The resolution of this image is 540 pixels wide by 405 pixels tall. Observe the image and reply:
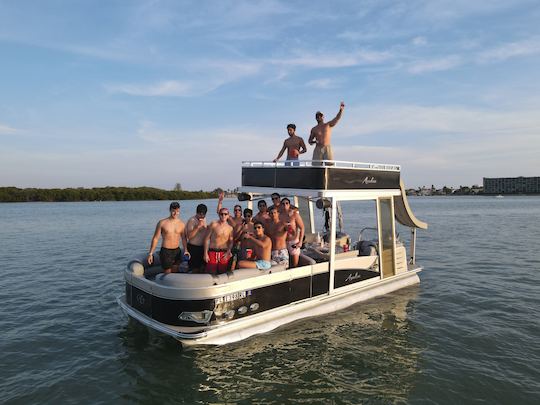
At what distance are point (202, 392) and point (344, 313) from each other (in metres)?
4.43

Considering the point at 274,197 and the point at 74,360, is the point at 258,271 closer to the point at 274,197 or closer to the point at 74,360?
the point at 274,197

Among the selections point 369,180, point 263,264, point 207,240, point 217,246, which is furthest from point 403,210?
point 207,240

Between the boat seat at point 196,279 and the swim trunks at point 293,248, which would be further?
the swim trunks at point 293,248

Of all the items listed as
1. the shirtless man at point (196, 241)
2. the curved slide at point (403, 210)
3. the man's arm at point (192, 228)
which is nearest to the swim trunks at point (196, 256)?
the shirtless man at point (196, 241)

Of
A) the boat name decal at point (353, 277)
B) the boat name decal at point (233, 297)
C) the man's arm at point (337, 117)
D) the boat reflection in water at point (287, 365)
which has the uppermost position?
the man's arm at point (337, 117)

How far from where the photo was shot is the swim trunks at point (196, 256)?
7848 mm

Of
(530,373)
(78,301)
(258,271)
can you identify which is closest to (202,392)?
(258,271)

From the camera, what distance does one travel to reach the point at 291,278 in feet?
25.8

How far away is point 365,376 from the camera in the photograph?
6414mm

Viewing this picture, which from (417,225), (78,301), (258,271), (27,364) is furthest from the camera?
(417,225)

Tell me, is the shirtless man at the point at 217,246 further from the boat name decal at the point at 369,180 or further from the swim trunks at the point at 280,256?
the boat name decal at the point at 369,180

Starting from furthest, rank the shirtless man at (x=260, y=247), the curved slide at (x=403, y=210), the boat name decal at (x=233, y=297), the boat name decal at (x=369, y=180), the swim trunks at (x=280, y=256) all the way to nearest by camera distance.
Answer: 1. the curved slide at (x=403, y=210)
2. the boat name decal at (x=369, y=180)
3. the swim trunks at (x=280, y=256)
4. the shirtless man at (x=260, y=247)
5. the boat name decal at (x=233, y=297)

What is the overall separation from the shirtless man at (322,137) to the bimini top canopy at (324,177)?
840 millimetres

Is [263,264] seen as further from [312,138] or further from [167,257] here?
[312,138]
